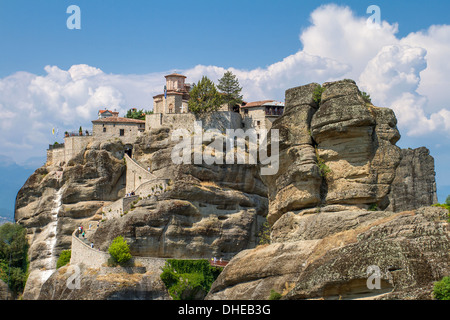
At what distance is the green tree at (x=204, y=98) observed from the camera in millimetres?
76812

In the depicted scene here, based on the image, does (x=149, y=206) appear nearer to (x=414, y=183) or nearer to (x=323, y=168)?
(x=414, y=183)

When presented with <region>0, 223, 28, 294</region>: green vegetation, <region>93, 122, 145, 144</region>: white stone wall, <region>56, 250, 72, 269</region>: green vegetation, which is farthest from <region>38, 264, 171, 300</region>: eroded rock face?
<region>93, 122, 145, 144</region>: white stone wall

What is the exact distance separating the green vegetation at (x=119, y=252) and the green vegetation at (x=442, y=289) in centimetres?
3996

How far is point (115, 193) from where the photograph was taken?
7744cm

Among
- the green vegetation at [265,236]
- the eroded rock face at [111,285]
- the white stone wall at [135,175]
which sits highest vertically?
the white stone wall at [135,175]

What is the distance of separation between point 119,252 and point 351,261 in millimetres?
35986

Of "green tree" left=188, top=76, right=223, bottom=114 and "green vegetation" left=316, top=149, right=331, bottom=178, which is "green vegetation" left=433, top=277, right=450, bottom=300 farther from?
"green tree" left=188, top=76, right=223, bottom=114

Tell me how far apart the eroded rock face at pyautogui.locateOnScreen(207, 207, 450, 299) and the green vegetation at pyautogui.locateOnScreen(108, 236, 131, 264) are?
25.1 metres

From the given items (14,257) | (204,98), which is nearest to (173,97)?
(204,98)

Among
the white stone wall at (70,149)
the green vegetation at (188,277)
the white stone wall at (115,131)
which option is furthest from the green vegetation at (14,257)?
the green vegetation at (188,277)

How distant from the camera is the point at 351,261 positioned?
29.0m

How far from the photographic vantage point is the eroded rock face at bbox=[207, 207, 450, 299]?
1060 inches

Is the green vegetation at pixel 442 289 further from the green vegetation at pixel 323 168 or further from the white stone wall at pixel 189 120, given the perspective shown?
the white stone wall at pixel 189 120
